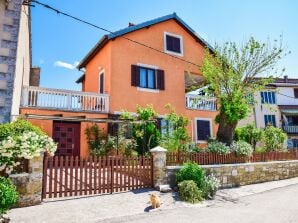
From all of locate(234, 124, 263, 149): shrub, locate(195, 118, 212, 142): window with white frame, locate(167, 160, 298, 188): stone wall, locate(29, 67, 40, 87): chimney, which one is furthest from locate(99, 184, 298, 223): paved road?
locate(29, 67, 40, 87): chimney

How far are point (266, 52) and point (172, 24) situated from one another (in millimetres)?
7426

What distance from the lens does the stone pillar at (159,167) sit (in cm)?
1042

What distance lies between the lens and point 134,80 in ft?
59.4

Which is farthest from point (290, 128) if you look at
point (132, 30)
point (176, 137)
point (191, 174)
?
point (191, 174)

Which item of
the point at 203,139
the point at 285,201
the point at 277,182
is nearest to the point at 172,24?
the point at 203,139

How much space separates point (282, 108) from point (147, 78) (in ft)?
78.5

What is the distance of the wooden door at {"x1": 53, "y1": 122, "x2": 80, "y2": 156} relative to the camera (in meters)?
15.5

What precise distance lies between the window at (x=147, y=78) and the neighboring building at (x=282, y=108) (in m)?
18.3

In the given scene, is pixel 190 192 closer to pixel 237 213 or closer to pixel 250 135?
pixel 237 213

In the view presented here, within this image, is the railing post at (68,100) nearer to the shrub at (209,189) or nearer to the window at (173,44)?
the window at (173,44)

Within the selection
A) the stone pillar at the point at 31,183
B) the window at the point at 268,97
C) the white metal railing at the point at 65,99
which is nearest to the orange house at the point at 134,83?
the white metal railing at the point at 65,99

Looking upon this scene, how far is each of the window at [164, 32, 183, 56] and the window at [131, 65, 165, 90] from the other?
2067 millimetres

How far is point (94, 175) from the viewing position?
366 inches

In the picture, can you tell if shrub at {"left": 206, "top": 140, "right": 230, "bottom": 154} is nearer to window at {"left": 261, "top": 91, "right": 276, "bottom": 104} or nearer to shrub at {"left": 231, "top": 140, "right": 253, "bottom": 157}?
shrub at {"left": 231, "top": 140, "right": 253, "bottom": 157}
